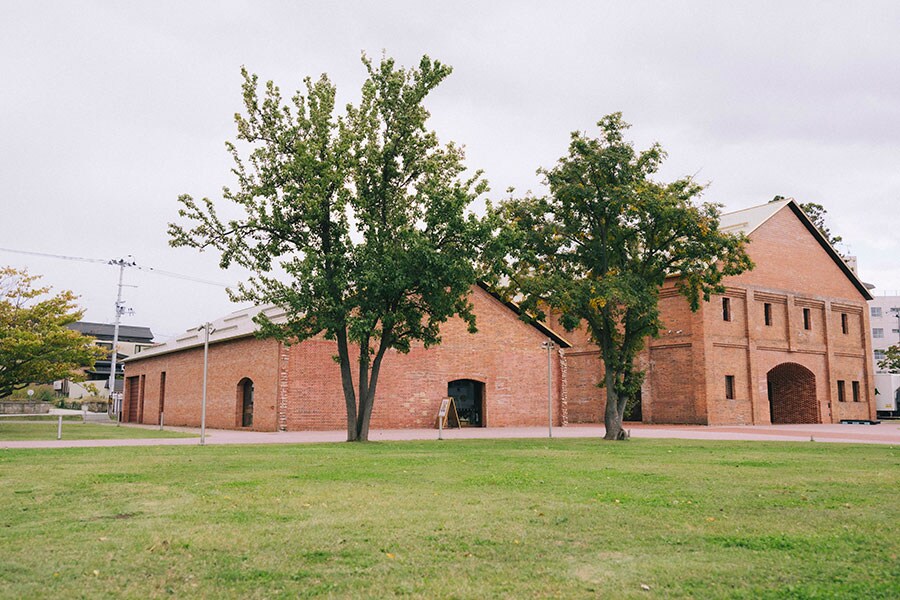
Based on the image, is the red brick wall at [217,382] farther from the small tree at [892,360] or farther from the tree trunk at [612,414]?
the small tree at [892,360]

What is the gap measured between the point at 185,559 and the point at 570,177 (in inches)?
735

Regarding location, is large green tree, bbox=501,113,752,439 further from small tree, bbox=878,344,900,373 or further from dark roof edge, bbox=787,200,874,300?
small tree, bbox=878,344,900,373

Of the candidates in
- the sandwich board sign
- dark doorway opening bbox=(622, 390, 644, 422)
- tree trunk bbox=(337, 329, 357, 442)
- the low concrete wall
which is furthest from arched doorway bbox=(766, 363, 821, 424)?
the low concrete wall

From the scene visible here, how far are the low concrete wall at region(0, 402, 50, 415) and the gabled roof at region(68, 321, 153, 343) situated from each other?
3177 cm

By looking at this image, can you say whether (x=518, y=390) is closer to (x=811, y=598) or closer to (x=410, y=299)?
(x=410, y=299)

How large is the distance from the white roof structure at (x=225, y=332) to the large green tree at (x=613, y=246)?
11.5 meters

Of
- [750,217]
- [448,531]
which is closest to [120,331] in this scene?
[750,217]

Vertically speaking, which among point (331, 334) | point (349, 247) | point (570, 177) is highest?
point (570, 177)

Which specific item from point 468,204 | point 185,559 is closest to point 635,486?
point 185,559

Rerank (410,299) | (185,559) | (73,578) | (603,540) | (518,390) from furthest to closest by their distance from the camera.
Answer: (518,390)
(410,299)
(603,540)
(185,559)
(73,578)

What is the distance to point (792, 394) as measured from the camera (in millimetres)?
42844

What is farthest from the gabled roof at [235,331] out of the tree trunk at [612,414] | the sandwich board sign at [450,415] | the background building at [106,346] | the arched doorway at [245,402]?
the background building at [106,346]

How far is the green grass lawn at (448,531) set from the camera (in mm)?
4973

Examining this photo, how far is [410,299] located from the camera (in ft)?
70.4
